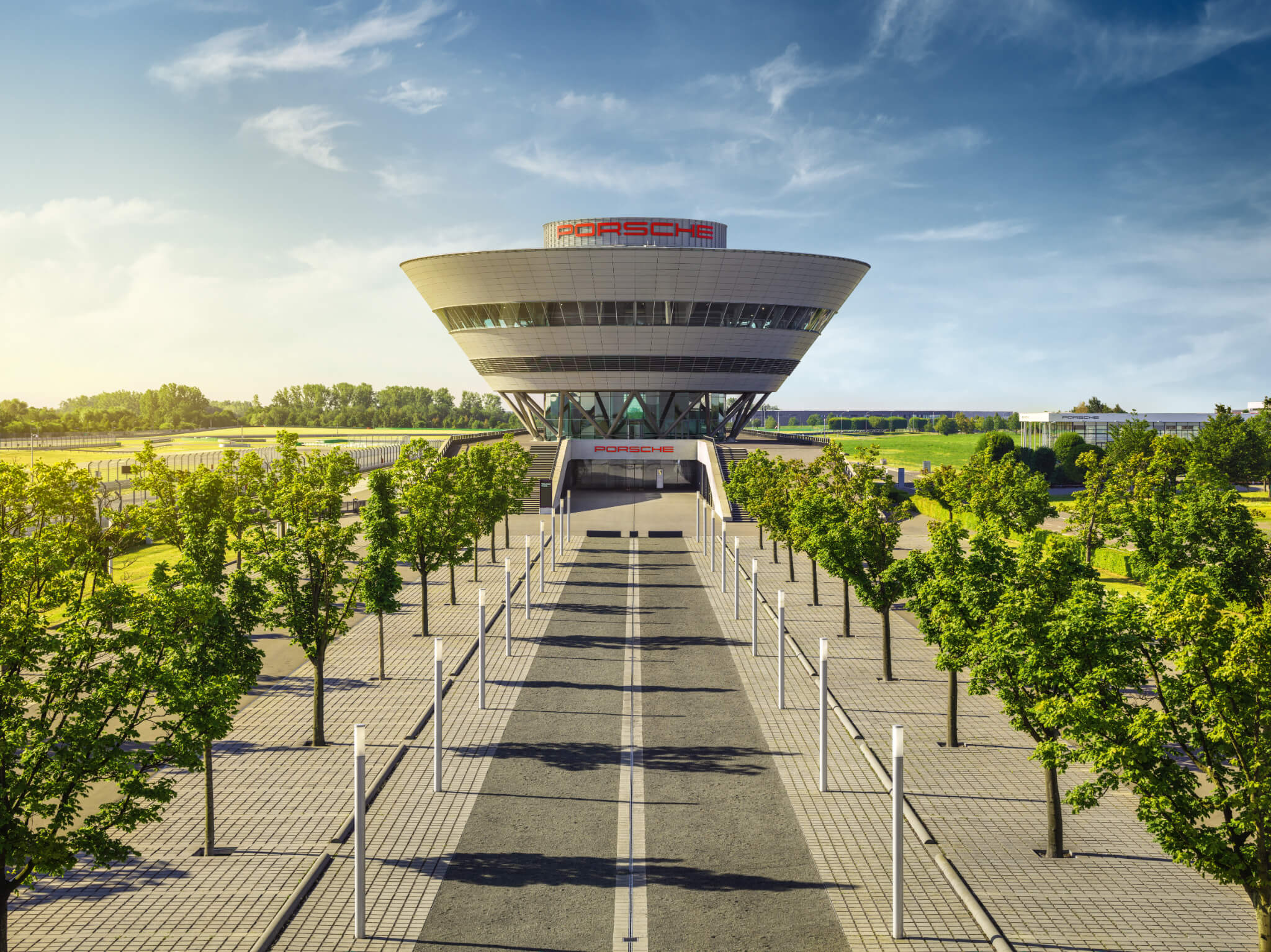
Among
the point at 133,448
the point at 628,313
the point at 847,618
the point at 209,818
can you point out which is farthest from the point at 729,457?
the point at 133,448

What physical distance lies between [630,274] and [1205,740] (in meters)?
64.7

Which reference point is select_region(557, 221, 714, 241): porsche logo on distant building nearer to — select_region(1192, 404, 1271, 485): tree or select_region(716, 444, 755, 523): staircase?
select_region(716, 444, 755, 523): staircase

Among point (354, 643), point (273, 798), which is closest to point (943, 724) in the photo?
point (273, 798)

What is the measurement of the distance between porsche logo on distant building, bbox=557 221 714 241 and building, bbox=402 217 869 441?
0.38 feet

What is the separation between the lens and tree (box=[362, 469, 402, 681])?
2425 centimetres

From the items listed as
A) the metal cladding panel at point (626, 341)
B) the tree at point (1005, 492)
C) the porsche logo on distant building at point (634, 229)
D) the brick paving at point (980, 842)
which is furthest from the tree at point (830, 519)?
the porsche logo on distant building at point (634, 229)

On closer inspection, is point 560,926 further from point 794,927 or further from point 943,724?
point 943,724

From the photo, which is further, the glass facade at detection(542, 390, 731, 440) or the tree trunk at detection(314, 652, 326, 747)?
the glass facade at detection(542, 390, 731, 440)

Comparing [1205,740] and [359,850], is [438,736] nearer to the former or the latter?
[359,850]

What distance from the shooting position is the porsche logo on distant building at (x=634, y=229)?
3285 inches

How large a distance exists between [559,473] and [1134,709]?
59.6 meters

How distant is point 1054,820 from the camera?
48.9 feet

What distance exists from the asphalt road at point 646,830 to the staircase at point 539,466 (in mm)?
40036

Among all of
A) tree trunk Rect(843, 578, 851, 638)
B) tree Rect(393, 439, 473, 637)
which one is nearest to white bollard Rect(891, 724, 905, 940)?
tree trunk Rect(843, 578, 851, 638)
